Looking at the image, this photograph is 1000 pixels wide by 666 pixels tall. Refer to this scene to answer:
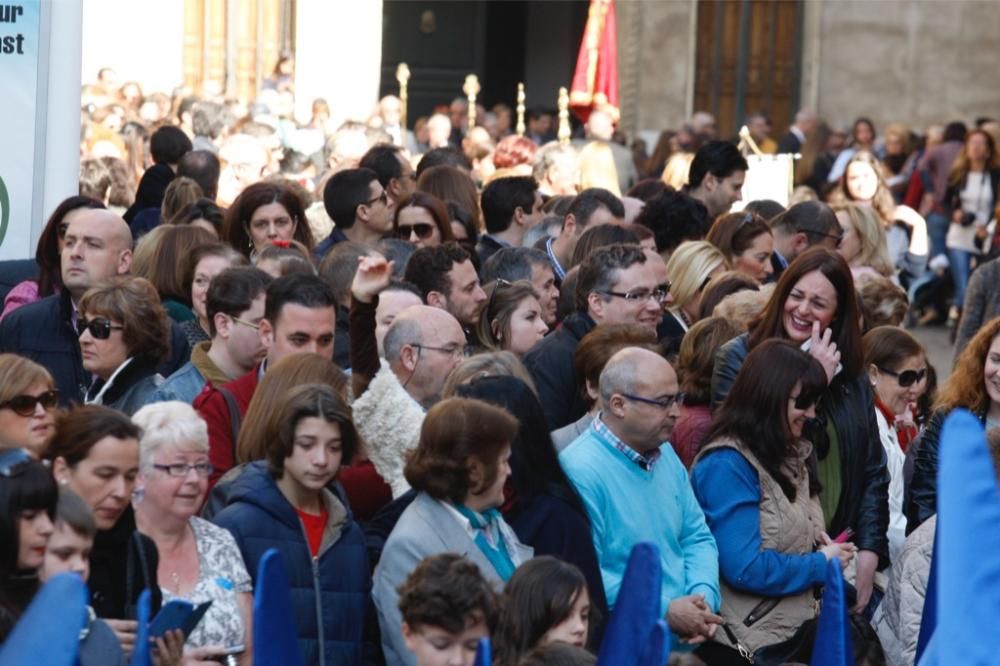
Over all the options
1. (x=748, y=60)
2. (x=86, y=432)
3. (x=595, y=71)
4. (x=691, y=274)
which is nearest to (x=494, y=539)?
(x=86, y=432)

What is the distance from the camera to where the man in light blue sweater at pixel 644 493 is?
6395 mm

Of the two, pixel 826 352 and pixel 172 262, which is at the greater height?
pixel 172 262

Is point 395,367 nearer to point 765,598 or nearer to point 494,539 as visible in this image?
point 494,539

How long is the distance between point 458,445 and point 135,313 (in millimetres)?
1824

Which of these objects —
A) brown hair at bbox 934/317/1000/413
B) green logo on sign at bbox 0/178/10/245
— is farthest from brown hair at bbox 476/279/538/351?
green logo on sign at bbox 0/178/10/245

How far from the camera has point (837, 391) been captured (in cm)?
744

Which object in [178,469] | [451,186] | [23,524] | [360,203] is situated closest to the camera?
[23,524]

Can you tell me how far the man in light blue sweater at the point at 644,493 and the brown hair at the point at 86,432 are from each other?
1.60m

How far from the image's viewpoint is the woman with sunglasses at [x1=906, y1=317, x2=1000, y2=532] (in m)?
7.60

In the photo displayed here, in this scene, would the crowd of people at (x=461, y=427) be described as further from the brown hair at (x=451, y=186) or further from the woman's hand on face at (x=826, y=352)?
the brown hair at (x=451, y=186)

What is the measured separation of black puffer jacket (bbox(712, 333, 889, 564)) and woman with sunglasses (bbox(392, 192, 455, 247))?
2.55m

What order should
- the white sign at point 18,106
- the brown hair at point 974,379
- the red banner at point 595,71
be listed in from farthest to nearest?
the red banner at point 595,71 → the white sign at point 18,106 → the brown hair at point 974,379

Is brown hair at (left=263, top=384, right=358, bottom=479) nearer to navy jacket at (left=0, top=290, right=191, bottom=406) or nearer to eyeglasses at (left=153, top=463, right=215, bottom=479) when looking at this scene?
eyeglasses at (left=153, top=463, right=215, bottom=479)

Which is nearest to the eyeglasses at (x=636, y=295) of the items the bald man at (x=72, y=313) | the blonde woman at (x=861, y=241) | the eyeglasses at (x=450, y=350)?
the eyeglasses at (x=450, y=350)
